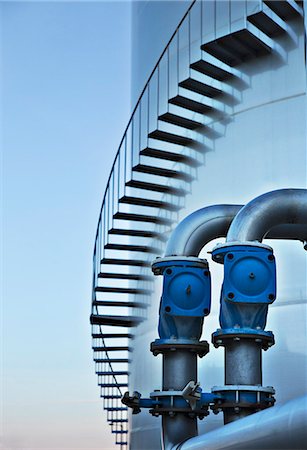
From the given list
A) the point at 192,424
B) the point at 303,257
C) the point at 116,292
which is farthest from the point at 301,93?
the point at 116,292

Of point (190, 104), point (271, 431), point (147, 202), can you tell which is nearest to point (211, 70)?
point (190, 104)

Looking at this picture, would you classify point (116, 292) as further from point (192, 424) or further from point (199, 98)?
point (192, 424)

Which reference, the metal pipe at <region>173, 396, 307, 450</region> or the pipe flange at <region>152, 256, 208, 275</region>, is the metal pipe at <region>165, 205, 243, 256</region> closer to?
the pipe flange at <region>152, 256, 208, 275</region>

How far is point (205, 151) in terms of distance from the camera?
1240 centimetres

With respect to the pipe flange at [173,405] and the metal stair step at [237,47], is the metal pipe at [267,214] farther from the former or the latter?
the metal stair step at [237,47]

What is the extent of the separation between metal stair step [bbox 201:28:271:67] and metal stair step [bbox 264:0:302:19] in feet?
1.45

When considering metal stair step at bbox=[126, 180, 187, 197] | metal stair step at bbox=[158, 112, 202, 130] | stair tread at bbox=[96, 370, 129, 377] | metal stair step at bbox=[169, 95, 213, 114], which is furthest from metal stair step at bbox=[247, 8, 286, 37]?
stair tread at bbox=[96, 370, 129, 377]

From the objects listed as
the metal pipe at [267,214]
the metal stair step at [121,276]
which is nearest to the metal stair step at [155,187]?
the metal stair step at [121,276]

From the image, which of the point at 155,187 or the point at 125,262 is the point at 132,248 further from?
the point at 155,187

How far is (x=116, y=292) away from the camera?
50.5 ft

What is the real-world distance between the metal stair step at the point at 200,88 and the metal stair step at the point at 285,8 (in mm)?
1441

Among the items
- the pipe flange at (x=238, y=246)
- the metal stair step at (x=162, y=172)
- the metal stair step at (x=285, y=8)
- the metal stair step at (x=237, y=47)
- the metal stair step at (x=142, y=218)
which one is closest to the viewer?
the pipe flange at (x=238, y=246)

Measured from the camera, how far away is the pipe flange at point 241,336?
8516 mm

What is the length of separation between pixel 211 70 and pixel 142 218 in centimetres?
296
